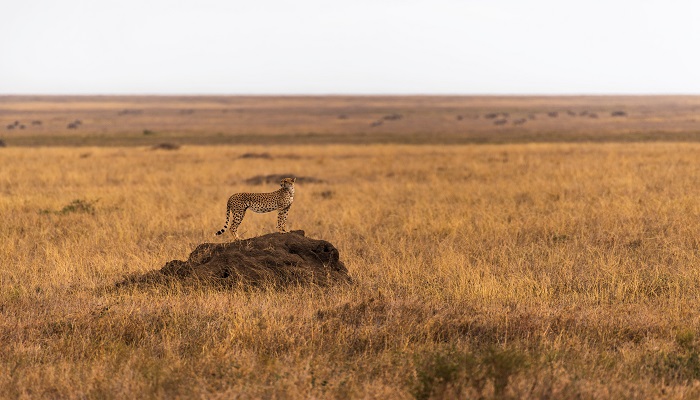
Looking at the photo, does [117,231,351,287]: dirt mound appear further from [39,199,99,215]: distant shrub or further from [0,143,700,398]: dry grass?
[39,199,99,215]: distant shrub

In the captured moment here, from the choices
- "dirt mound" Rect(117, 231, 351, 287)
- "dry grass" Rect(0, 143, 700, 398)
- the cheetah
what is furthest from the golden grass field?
the cheetah

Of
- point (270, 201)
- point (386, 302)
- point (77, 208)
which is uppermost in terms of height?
point (270, 201)

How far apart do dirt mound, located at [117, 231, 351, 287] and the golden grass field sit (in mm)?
287

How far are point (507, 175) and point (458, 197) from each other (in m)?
6.01

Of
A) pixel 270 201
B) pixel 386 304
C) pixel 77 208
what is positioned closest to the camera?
pixel 386 304

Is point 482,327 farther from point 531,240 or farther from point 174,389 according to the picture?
point 531,240

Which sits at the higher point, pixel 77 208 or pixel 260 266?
pixel 260 266

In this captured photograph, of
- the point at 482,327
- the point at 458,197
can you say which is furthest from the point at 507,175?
the point at 482,327

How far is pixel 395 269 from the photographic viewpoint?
9.40 m

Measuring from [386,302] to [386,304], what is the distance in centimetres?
9

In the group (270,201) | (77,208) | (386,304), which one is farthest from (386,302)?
(77,208)

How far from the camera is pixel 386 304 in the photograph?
289 inches

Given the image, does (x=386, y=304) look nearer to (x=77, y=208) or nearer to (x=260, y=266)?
(x=260, y=266)

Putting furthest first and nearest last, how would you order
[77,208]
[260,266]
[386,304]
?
[77,208], [260,266], [386,304]
